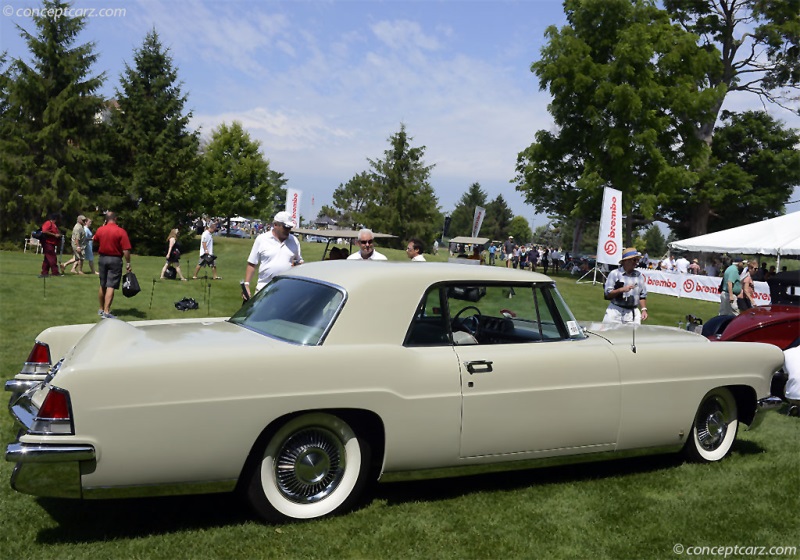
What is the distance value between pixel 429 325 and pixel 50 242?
47.2ft

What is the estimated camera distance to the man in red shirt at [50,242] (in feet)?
50.6

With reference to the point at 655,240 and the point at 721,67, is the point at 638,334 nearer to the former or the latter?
the point at 721,67

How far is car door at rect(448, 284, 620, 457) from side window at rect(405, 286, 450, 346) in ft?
0.35

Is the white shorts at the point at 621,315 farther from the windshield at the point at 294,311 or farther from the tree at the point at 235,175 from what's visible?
the tree at the point at 235,175

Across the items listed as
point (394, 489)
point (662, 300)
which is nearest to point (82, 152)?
point (662, 300)

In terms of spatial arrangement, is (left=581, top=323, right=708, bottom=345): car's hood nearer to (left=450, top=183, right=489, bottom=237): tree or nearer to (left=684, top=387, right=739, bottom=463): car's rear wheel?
(left=684, top=387, right=739, bottom=463): car's rear wheel

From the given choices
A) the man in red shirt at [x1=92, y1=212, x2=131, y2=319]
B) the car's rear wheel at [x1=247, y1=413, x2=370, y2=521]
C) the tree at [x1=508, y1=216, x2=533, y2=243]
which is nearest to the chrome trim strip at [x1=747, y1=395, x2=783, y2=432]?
the car's rear wheel at [x1=247, y1=413, x2=370, y2=521]

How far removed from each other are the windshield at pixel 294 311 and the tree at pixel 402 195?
5007 cm

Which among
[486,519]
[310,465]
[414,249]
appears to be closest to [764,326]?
[414,249]

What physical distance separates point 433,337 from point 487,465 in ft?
2.85

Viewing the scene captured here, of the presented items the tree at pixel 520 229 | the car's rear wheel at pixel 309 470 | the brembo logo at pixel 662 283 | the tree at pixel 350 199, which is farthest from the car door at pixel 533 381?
Answer: the tree at pixel 520 229

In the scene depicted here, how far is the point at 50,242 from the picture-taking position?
15953 millimetres

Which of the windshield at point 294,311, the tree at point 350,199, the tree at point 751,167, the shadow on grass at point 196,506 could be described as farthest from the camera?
the tree at point 350,199

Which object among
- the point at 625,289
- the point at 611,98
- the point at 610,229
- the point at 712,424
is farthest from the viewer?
the point at 611,98
